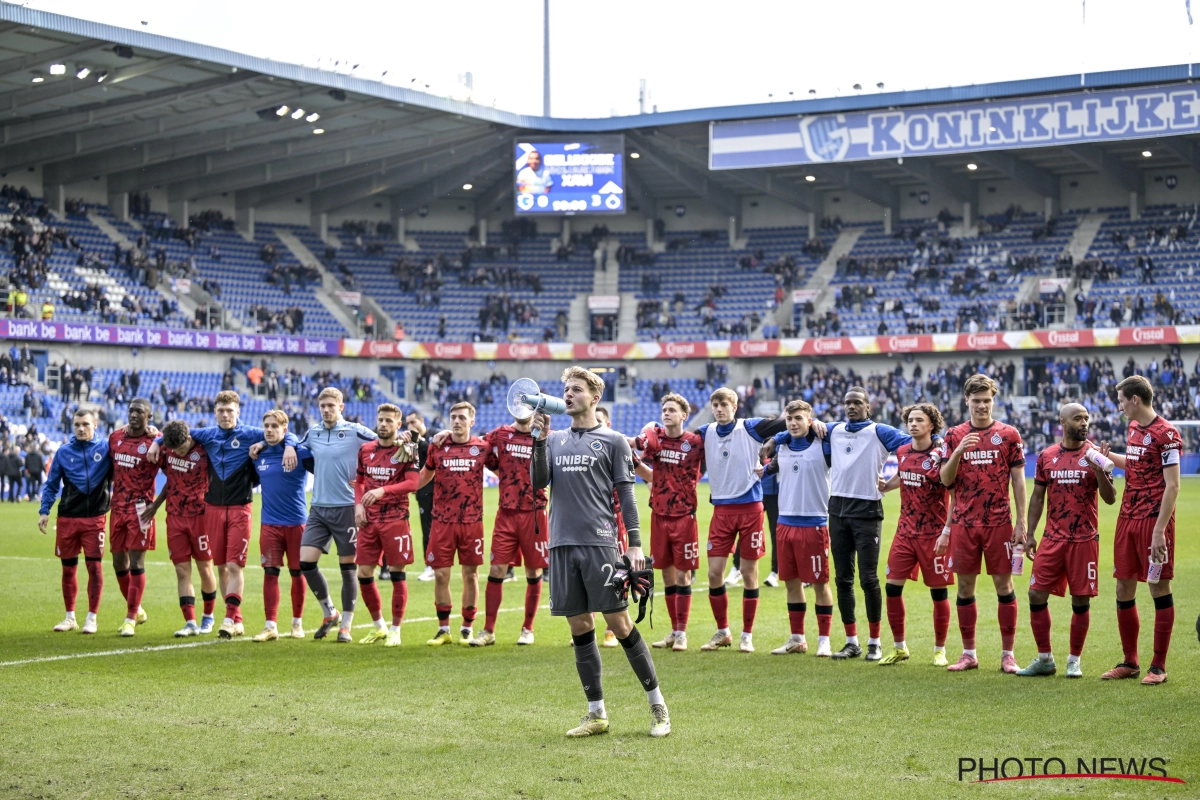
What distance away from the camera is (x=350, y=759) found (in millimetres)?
7250

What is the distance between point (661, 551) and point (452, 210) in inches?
2021

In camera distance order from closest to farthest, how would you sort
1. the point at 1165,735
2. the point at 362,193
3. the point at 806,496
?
the point at 1165,735 < the point at 806,496 < the point at 362,193

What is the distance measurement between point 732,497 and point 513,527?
81.5 inches

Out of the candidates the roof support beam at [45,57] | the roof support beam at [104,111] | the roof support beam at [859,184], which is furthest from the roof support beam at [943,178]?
the roof support beam at [45,57]

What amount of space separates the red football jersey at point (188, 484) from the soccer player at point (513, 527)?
287 centimetres

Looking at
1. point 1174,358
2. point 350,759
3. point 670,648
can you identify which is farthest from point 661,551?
point 1174,358

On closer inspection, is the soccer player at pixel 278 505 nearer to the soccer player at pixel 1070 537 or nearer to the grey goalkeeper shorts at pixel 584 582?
the grey goalkeeper shorts at pixel 584 582

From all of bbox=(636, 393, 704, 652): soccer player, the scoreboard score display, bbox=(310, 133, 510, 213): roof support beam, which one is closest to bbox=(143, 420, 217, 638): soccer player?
bbox=(636, 393, 704, 652): soccer player

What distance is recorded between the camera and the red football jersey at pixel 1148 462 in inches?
365

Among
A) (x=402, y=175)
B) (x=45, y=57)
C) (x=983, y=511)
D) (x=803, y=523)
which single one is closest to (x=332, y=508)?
(x=803, y=523)

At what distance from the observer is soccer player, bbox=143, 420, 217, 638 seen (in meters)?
12.4

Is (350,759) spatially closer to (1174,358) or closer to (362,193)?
(1174,358)

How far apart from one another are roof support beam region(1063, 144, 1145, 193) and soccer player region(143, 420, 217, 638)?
42019 millimetres

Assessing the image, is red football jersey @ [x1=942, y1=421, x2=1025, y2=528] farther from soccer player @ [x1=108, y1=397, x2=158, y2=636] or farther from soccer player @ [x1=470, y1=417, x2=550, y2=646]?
soccer player @ [x1=108, y1=397, x2=158, y2=636]
